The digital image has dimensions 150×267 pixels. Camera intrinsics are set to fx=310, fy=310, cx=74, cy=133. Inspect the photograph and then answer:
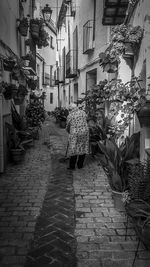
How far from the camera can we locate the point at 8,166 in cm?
736

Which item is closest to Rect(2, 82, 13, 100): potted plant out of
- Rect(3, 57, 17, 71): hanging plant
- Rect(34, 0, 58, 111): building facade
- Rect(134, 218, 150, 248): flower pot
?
Rect(3, 57, 17, 71): hanging plant

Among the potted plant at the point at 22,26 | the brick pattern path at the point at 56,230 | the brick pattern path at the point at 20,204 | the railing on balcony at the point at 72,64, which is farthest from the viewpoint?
the railing on balcony at the point at 72,64

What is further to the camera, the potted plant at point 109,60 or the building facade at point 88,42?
the building facade at point 88,42

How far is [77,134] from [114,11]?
3.15 metres

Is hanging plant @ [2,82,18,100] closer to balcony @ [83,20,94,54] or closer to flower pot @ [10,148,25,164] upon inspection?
flower pot @ [10,148,25,164]

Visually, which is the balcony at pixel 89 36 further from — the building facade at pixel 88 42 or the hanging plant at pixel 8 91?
the hanging plant at pixel 8 91

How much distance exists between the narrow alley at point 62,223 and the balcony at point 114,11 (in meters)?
3.91

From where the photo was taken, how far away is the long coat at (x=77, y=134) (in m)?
7.02

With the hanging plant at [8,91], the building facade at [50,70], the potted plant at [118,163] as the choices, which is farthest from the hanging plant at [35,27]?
the building facade at [50,70]

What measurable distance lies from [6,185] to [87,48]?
7.31 m

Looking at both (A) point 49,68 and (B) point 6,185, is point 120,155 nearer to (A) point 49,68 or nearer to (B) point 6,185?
(B) point 6,185

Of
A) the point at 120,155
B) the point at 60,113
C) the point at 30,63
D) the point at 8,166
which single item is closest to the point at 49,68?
the point at 60,113

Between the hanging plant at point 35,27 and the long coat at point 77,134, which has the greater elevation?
the hanging plant at point 35,27

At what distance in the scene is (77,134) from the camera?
7.05 metres
